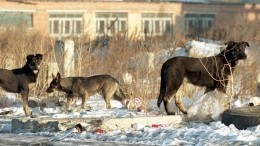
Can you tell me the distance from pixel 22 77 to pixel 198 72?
4.28 metres

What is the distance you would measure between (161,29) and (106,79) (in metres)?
46.6

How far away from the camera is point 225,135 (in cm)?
1297

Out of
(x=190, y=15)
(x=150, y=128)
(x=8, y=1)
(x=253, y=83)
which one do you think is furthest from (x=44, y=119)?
(x=190, y=15)

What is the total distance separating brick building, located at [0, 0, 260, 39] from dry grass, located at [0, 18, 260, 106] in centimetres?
2840

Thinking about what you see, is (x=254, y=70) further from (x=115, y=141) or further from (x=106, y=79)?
(x=115, y=141)

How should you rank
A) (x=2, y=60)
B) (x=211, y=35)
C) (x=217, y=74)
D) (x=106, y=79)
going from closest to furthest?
(x=217, y=74) → (x=106, y=79) → (x=2, y=60) → (x=211, y=35)

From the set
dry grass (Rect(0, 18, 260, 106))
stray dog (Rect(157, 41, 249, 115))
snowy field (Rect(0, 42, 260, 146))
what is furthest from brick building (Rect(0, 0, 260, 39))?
snowy field (Rect(0, 42, 260, 146))

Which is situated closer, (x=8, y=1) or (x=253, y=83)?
(x=253, y=83)

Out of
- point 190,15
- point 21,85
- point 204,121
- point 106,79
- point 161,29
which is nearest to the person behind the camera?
point 204,121

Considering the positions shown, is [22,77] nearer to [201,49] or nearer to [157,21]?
[201,49]

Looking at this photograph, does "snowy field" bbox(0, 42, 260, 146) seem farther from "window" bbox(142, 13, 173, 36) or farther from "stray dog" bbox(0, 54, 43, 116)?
"window" bbox(142, 13, 173, 36)

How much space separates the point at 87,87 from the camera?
1891 cm

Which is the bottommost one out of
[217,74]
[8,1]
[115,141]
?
[115,141]

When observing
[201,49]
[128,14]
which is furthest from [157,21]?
[201,49]
